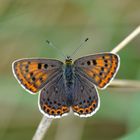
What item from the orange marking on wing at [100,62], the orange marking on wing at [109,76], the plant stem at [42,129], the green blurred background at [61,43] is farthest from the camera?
the green blurred background at [61,43]

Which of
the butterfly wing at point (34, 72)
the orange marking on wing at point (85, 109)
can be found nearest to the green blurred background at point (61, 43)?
the butterfly wing at point (34, 72)

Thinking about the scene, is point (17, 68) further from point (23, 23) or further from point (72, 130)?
point (23, 23)

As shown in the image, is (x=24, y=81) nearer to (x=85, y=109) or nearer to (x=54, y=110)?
(x=54, y=110)

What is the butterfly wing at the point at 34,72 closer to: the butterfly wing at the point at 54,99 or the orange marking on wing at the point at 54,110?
the butterfly wing at the point at 54,99

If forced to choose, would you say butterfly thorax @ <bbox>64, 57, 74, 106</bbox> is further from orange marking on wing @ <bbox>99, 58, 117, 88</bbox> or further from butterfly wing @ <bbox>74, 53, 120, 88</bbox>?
orange marking on wing @ <bbox>99, 58, 117, 88</bbox>

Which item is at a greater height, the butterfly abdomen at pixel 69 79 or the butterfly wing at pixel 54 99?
the butterfly abdomen at pixel 69 79

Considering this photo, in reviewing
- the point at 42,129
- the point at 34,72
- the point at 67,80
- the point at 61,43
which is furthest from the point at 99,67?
the point at 61,43
